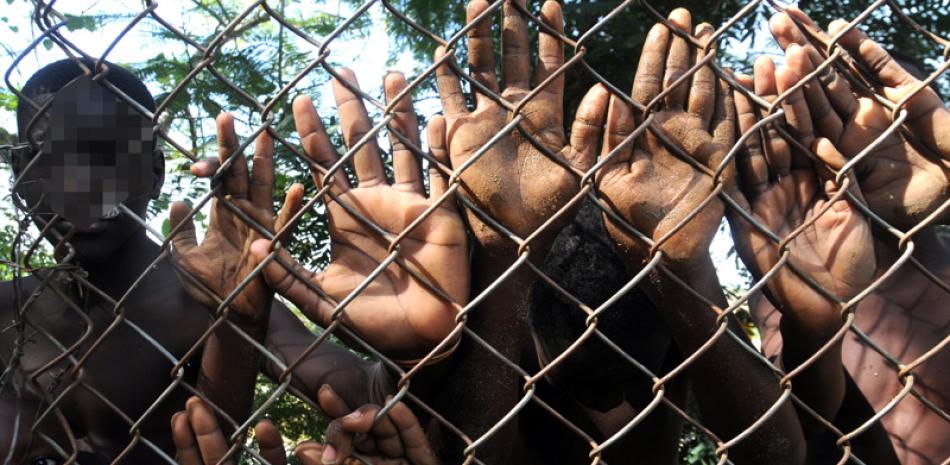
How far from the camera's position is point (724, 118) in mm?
2037

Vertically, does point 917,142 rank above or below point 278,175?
above

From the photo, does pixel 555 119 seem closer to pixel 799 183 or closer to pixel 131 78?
pixel 799 183

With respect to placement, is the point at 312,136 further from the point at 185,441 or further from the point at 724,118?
the point at 724,118

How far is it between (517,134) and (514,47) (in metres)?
0.16

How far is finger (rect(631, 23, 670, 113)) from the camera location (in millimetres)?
1951

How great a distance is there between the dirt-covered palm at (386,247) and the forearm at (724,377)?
0.43 meters

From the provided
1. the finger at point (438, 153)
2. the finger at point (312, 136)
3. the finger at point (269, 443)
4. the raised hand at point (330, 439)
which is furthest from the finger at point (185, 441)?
the finger at point (438, 153)

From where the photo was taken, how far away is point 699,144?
2.00 meters

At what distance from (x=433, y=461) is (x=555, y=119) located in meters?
0.69

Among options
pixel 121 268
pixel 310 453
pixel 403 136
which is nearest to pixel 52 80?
pixel 121 268

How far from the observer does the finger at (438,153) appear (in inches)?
76.7

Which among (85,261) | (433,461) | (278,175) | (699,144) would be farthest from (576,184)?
(278,175)

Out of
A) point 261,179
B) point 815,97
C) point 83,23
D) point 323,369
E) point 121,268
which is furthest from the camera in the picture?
point 83,23

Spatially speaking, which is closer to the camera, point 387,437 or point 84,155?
point 84,155
